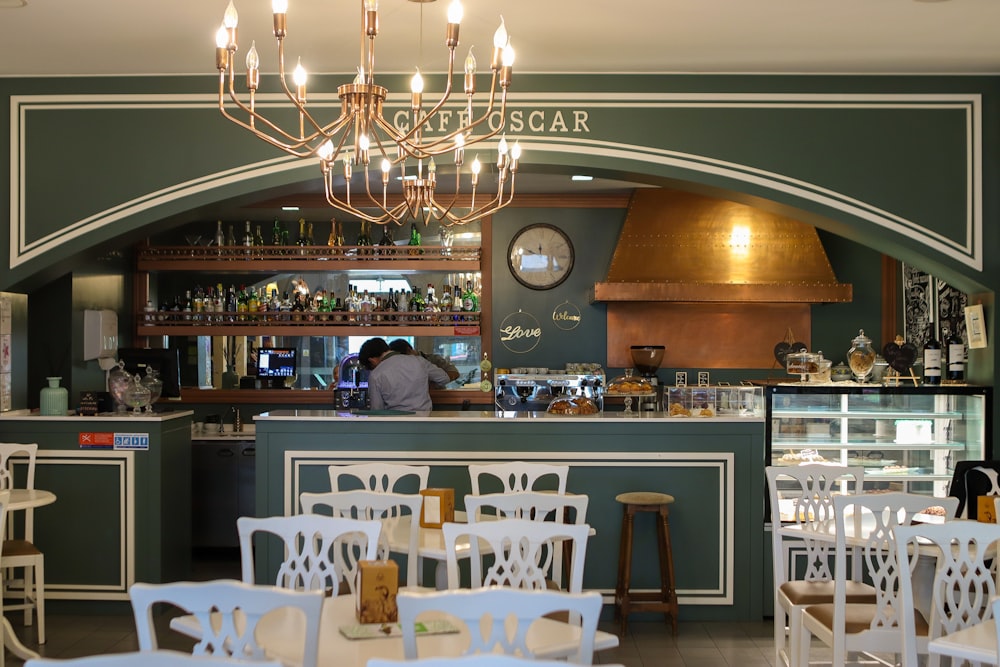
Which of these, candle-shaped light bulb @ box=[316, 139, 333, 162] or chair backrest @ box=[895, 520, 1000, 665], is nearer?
chair backrest @ box=[895, 520, 1000, 665]

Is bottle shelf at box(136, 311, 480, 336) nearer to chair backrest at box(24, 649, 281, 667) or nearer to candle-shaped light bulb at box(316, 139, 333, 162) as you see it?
candle-shaped light bulb at box(316, 139, 333, 162)

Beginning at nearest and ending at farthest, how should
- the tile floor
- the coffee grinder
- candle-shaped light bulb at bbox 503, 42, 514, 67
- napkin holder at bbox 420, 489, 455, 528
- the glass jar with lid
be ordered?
candle-shaped light bulb at bbox 503, 42, 514, 67 → napkin holder at bbox 420, 489, 455, 528 → the tile floor → the glass jar with lid → the coffee grinder

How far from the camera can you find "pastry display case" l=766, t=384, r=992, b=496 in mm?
5828

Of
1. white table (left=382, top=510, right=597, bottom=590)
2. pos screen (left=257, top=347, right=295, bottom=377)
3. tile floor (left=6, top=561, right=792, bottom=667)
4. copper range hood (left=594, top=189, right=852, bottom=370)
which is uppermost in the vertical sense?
copper range hood (left=594, top=189, right=852, bottom=370)

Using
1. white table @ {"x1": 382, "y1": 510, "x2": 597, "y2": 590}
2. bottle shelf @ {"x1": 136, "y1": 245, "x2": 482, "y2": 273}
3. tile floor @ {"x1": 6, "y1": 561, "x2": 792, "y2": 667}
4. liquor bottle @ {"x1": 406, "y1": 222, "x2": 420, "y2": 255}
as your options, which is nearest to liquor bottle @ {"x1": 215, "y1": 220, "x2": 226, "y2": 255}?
bottle shelf @ {"x1": 136, "y1": 245, "x2": 482, "y2": 273}

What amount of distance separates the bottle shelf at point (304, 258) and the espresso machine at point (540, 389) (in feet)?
3.71

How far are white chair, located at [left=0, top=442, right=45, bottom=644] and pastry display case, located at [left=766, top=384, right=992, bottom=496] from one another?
410 cm

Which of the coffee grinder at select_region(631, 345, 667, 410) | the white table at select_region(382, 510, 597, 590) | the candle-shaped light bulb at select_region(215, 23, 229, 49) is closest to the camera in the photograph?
the candle-shaped light bulb at select_region(215, 23, 229, 49)

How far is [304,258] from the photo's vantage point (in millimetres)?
8398

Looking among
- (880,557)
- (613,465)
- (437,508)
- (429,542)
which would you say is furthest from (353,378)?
(880,557)

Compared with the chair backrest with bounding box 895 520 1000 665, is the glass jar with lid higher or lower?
higher

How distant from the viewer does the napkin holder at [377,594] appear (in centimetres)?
299

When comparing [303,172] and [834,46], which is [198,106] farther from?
[834,46]

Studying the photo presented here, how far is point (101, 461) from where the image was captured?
5828 mm
